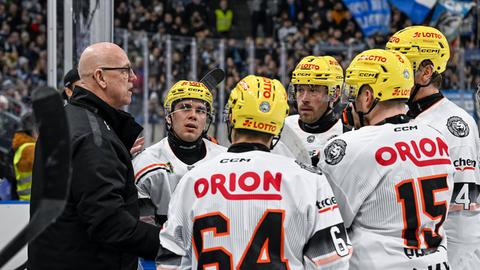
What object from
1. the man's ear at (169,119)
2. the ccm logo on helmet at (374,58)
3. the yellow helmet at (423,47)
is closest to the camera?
the ccm logo on helmet at (374,58)

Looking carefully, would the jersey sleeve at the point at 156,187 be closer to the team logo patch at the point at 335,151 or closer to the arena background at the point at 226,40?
the team logo patch at the point at 335,151

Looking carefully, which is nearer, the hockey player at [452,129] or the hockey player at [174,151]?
the hockey player at [452,129]

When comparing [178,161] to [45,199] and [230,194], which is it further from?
[45,199]

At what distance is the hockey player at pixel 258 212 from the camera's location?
3.50m

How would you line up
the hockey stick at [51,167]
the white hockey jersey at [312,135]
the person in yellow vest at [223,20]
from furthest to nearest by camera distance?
the person in yellow vest at [223,20] → the white hockey jersey at [312,135] → the hockey stick at [51,167]

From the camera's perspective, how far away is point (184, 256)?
145 inches

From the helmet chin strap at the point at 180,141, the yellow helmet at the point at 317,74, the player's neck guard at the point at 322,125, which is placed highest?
the yellow helmet at the point at 317,74

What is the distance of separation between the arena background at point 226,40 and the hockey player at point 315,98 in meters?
5.17

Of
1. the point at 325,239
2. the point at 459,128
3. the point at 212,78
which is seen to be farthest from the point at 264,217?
the point at 212,78

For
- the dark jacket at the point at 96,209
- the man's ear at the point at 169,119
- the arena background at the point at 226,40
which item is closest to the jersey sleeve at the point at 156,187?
the man's ear at the point at 169,119

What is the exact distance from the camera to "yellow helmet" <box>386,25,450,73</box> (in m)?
4.93

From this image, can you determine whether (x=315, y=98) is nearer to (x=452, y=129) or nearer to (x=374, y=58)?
(x=452, y=129)

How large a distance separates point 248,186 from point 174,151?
1781 mm

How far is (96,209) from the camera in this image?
3.90m
